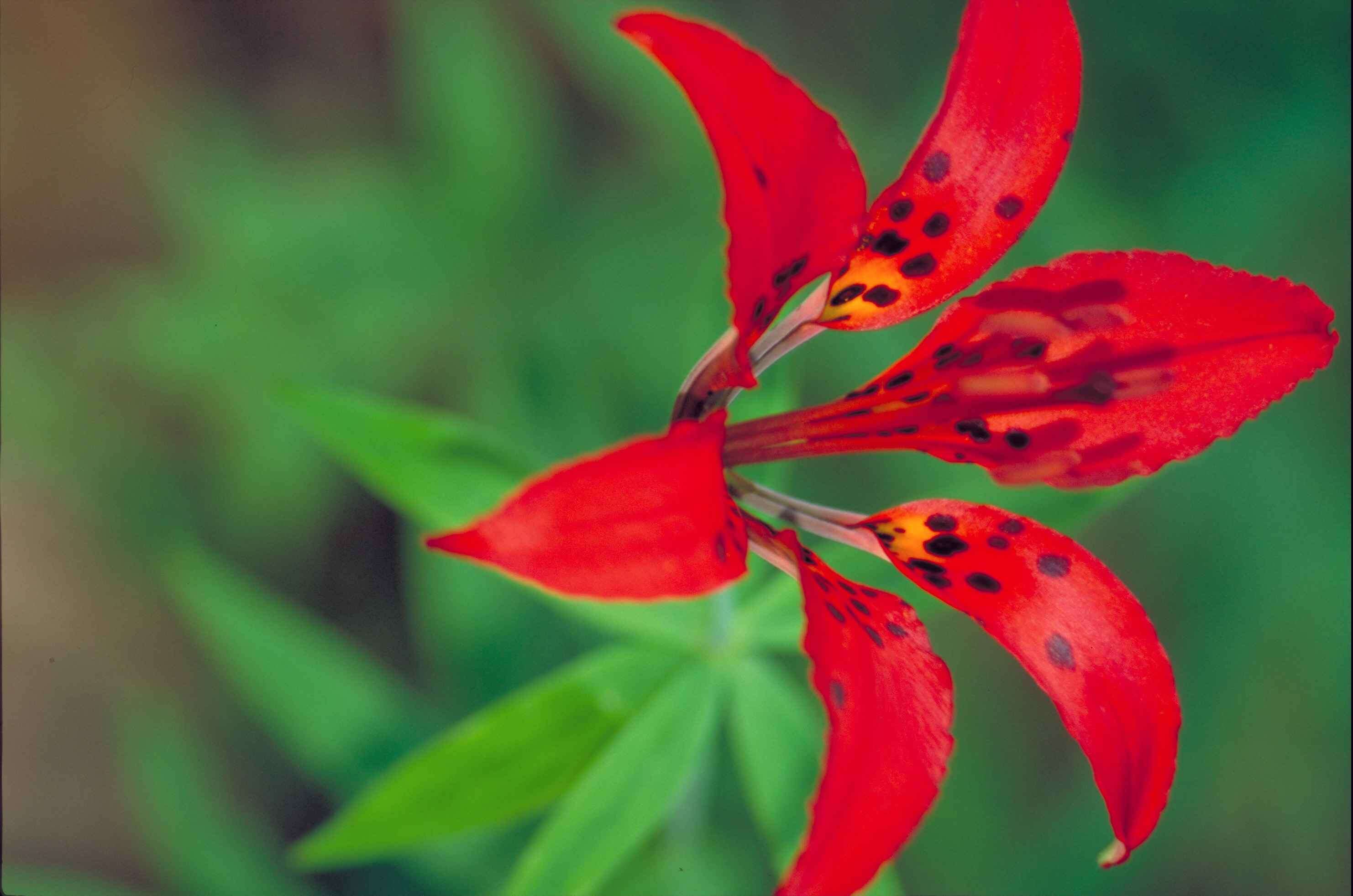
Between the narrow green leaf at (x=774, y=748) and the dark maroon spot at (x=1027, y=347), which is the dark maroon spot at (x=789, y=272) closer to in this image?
the dark maroon spot at (x=1027, y=347)

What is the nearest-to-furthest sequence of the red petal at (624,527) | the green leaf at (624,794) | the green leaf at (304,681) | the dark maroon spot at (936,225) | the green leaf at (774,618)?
1. the red petal at (624,527)
2. the dark maroon spot at (936,225)
3. the green leaf at (624,794)
4. the green leaf at (774,618)
5. the green leaf at (304,681)

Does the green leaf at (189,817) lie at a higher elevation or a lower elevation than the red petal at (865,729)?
lower

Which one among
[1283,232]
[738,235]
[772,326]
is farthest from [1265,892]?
[738,235]

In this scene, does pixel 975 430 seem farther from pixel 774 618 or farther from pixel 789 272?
pixel 774 618

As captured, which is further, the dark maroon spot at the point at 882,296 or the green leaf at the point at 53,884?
the green leaf at the point at 53,884

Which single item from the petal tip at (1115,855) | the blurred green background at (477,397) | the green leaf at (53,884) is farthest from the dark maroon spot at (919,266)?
the green leaf at (53,884)

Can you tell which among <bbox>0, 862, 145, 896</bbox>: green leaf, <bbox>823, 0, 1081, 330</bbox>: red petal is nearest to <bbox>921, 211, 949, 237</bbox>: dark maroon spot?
<bbox>823, 0, 1081, 330</bbox>: red petal
